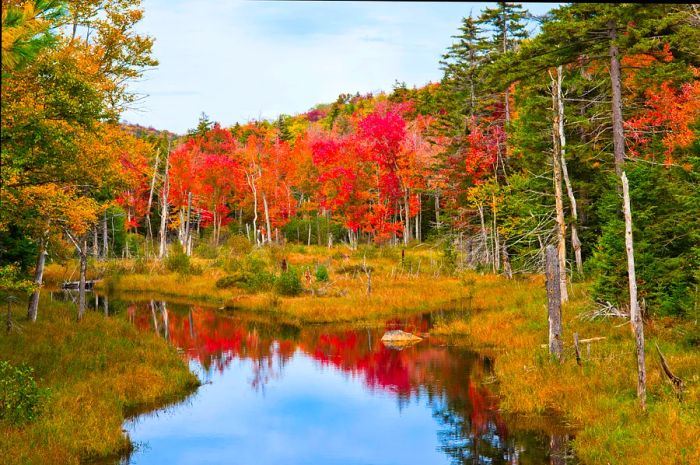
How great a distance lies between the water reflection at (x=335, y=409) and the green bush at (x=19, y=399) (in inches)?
109

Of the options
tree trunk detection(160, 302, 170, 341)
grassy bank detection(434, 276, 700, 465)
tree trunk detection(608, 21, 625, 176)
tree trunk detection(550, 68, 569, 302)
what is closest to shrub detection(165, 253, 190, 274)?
tree trunk detection(160, 302, 170, 341)

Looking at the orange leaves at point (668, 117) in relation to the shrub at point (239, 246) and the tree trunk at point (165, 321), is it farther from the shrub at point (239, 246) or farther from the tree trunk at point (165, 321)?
the shrub at point (239, 246)

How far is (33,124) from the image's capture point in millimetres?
10273

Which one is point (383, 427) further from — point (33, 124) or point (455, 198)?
point (455, 198)

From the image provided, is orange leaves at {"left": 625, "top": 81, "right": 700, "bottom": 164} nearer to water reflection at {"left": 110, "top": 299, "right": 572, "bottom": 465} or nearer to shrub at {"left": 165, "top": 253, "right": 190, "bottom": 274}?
water reflection at {"left": 110, "top": 299, "right": 572, "bottom": 465}

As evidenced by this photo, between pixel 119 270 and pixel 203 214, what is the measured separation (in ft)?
77.5

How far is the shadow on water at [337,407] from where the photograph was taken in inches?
568

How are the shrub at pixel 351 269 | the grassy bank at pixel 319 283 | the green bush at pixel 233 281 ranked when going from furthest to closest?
the shrub at pixel 351 269 < the green bush at pixel 233 281 < the grassy bank at pixel 319 283

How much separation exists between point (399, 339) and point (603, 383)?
11.2 metres

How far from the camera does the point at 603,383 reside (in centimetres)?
1512

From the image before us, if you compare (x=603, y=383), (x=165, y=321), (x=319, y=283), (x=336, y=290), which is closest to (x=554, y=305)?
(x=603, y=383)

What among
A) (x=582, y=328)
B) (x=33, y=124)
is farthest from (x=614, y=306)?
(x=33, y=124)

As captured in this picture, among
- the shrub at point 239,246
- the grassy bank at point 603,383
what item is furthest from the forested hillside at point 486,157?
the shrub at point 239,246

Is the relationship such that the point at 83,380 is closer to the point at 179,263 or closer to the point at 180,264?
the point at 180,264
